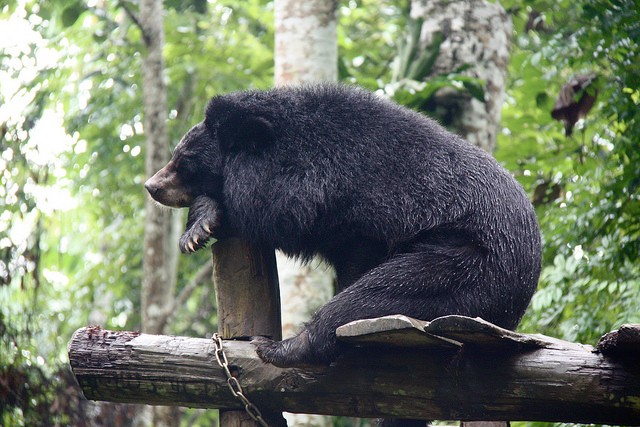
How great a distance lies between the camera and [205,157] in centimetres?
339

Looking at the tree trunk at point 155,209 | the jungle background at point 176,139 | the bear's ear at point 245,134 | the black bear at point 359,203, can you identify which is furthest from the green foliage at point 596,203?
the tree trunk at point 155,209

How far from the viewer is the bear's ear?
317 centimetres

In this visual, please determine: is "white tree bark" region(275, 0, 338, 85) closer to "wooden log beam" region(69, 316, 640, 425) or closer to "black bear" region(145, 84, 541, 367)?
"black bear" region(145, 84, 541, 367)

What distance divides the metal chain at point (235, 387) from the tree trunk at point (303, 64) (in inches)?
78.6

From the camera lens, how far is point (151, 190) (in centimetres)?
341

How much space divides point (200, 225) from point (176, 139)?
4.48 meters

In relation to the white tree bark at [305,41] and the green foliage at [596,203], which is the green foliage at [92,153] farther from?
the green foliage at [596,203]

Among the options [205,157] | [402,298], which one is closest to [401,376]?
[402,298]

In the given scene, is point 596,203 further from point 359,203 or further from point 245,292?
point 245,292

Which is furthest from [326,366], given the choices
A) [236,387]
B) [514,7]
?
[514,7]

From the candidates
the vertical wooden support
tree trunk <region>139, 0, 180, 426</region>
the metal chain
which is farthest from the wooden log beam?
Result: tree trunk <region>139, 0, 180, 426</region>

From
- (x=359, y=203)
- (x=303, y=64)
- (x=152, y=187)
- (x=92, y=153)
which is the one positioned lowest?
(x=92, y=153)

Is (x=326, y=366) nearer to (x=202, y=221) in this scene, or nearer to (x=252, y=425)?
(x=252, y=425)

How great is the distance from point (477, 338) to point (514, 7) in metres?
4.47
